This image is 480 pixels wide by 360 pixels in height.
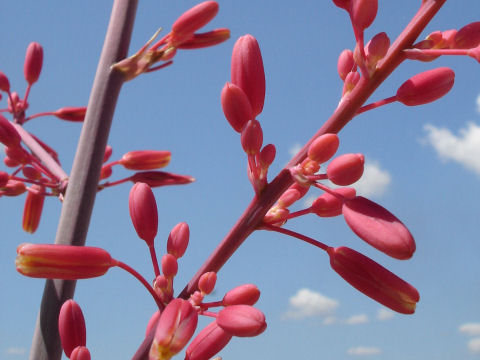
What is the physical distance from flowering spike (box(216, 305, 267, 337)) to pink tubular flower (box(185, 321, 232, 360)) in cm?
6

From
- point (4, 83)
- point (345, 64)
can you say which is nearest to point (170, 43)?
point (345, 64)

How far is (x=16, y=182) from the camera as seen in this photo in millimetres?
1318

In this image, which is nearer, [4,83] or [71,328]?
[71,328]

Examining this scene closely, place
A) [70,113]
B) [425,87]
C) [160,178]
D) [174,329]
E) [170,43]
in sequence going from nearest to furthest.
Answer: [174,329] → [425,87] → [170,43] → [160,178] → [70,113]

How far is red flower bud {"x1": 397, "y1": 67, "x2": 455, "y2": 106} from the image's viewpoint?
27.2 inches

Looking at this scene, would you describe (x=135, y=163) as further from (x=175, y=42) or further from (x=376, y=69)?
(x=376, y=69)

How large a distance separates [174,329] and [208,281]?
7cm

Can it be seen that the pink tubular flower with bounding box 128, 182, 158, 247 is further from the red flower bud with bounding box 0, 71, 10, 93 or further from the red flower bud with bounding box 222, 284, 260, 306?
the red flower bud with bounding box 0, 71, 10, 93

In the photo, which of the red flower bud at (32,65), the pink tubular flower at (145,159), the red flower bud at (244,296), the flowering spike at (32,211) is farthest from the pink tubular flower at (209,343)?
the red flower bud at (32,65)

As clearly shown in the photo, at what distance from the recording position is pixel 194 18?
3.69 feet

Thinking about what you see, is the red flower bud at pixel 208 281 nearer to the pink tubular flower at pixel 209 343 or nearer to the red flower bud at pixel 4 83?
the pink tubular flower at pixel 209 343

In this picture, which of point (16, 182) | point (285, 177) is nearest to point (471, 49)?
point (285, 177)

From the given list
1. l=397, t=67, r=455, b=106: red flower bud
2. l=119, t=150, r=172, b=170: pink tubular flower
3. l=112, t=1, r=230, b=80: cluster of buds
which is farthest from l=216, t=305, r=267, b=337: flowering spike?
l=119, t=150, r=172, b=170: pink tubular flower

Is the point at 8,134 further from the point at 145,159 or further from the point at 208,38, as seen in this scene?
the point at 208,38
